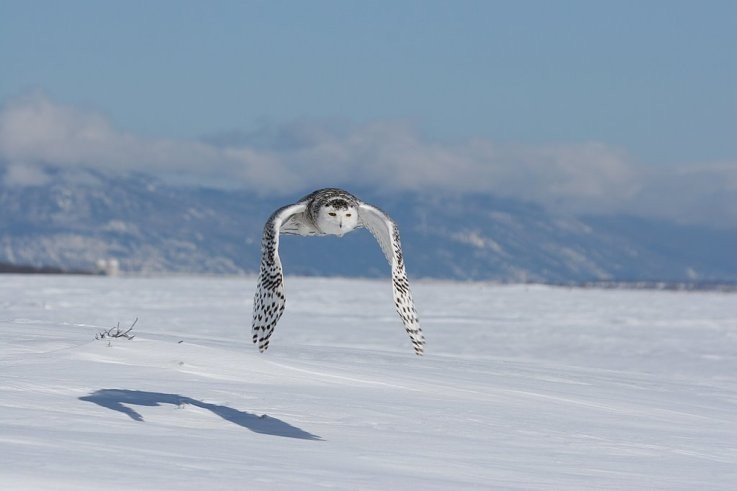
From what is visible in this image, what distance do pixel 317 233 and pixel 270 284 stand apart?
476 mm

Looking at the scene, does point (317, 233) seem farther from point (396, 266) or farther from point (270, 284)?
point (396, 266)

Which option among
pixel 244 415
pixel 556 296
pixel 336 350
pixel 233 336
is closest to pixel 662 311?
pixel 556 296

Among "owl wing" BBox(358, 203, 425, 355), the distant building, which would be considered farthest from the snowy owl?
the distant building

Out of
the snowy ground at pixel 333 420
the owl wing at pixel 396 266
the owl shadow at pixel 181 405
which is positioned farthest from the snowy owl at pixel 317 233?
the owl shadow at pixel 181 405

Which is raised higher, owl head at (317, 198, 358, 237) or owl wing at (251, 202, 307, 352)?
owl head at (317, 198, 358, 237)

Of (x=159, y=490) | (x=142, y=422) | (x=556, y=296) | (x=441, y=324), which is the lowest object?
(x=159, y=490)

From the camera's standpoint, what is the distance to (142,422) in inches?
371

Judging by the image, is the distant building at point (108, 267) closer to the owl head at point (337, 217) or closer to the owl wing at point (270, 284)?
the owl wing at point (270, 284)

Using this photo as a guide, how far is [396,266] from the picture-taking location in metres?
9.18

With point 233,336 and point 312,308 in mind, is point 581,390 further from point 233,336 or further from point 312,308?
point 312,308

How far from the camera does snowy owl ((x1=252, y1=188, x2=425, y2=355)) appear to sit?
334 inches

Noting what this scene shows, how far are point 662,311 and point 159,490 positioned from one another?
1576 inches

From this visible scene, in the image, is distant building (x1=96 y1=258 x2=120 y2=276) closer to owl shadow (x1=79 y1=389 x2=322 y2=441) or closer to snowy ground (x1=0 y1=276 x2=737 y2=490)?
snowy ground (x1=0 y1=276 x2=737 y2=490)

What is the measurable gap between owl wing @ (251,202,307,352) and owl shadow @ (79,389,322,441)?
1164mm
